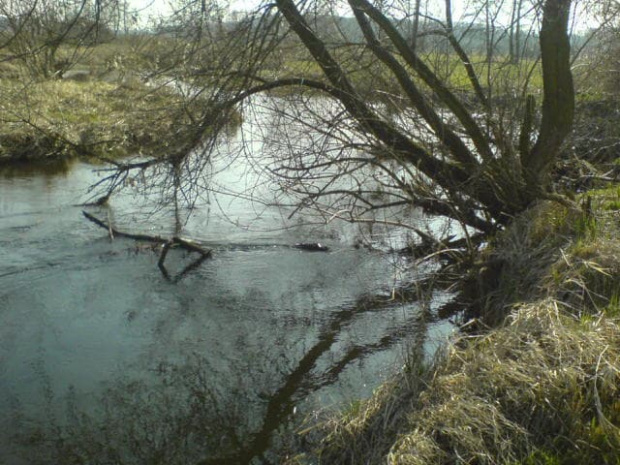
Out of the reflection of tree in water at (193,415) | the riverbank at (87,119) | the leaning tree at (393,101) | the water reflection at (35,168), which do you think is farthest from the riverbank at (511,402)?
the water reflection at (35,168)

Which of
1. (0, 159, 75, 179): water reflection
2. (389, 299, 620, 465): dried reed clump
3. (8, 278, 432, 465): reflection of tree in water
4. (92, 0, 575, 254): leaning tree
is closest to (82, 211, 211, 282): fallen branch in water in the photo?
(92, 0, 575, 254): leaning tree

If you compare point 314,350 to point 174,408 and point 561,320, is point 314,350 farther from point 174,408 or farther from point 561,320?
point 561,320

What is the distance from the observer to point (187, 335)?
763 cm

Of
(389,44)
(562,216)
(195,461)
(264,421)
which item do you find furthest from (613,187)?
(195,461)

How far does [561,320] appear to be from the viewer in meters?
5.67

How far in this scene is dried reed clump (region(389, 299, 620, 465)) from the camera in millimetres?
4367

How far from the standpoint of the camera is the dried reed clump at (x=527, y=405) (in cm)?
437

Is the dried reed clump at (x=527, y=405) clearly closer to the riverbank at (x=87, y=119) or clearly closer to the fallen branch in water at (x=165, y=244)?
the fallen branch in water at (x=165, y=244)

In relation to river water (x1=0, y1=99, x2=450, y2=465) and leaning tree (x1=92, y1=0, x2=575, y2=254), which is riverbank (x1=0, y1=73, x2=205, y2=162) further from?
river water (x1=0, y1=99, x2=450, y2=465)

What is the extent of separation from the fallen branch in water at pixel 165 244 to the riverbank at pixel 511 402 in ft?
14.2

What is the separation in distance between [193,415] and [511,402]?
2612 mm

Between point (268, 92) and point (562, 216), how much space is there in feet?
11.8

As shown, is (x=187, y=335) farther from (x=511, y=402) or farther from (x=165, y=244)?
(x=511, y=402)

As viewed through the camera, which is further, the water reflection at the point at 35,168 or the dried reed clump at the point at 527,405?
the water reflection at the point at 35,168
